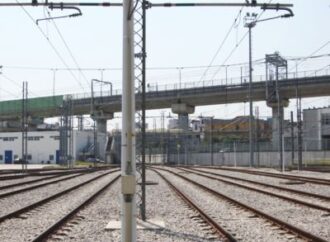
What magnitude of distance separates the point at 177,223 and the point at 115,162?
95.4m

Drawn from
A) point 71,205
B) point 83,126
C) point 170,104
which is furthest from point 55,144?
point 71,205

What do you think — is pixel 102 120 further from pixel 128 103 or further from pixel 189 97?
pixel 128 103

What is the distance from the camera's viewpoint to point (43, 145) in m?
121

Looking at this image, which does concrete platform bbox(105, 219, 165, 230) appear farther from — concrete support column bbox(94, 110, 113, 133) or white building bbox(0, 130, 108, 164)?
white building bbox(0, 130, 108, 164)

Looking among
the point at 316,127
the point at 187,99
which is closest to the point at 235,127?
the point at 316,127

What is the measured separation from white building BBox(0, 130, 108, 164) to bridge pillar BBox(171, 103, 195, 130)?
63.6 ft

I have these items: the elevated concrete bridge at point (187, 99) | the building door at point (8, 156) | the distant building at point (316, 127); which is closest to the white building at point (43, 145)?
the building door at point (8, 156)

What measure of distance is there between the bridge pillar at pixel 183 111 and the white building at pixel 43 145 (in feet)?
63.6

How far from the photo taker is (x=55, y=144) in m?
120

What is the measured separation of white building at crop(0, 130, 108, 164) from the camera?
11974 cm

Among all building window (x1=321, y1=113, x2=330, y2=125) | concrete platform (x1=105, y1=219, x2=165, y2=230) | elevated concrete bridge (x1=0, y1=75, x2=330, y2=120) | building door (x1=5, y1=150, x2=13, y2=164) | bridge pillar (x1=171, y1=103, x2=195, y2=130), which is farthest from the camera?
building door (x1=5, y1=150, x2=13, y2=164)

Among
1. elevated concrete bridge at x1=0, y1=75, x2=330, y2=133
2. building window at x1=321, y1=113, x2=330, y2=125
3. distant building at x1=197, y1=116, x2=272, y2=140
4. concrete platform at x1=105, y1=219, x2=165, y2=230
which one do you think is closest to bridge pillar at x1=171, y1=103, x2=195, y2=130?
elevated concrete bridge at x1=0, y1=75, x2=330, y2=133

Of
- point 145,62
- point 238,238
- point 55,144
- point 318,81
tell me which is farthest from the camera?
point 55,144

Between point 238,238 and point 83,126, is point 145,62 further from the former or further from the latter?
point 83,126
